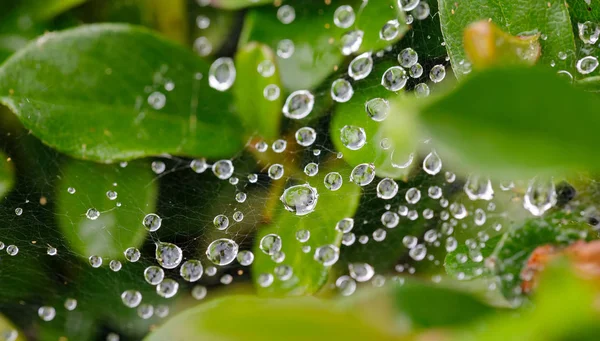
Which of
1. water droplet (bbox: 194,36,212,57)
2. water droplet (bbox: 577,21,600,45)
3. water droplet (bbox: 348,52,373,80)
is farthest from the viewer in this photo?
water droplet (bbox: 194,36,212,57)

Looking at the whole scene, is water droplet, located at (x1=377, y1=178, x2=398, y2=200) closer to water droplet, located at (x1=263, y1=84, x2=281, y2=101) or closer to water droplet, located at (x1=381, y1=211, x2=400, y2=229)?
water droplet, located at (x1=381, y1=211, x2=400, y2=229)

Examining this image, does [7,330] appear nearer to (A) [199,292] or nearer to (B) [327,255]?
(A) [199,292]

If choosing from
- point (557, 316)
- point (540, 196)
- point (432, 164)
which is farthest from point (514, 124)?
point (432, 164)

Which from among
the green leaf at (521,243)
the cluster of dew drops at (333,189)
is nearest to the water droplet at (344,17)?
the cluster of dew drops at (333,189)

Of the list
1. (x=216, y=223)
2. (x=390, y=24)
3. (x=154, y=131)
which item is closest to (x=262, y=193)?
(x=216, y=223)

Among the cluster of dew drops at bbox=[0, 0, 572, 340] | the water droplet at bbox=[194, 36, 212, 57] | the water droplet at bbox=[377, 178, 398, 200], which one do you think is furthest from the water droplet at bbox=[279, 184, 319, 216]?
the water droplet at bbox=[194, 36, 212, 57]

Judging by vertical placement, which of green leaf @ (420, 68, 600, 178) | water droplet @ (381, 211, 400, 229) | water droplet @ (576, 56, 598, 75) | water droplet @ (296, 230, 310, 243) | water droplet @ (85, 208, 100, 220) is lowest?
water droplet @ (381, 211, 400, 229)

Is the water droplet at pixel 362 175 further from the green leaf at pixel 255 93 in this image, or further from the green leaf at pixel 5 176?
the green leaf at pixel 5 176
